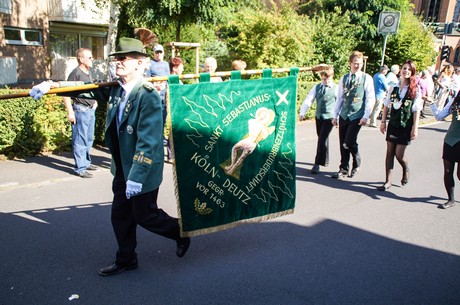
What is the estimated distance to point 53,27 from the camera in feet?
72.4

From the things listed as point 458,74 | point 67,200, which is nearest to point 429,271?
point 67,200

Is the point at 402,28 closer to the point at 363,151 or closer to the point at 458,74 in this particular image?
the point at 458,74

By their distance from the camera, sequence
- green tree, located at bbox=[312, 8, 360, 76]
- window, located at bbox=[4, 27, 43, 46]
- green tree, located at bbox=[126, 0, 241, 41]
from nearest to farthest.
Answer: green tree, located at bbox=[126, 0, 241, 41] → green tree, located at bbox=[312, 8, 360, 76] → window, located at bbox=[4, 27, 43, 46]

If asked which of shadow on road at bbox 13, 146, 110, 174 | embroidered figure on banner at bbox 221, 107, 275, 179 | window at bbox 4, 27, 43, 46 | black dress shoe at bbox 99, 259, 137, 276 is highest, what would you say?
window at bbox 4, 27, 43, 46

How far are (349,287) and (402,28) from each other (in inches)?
821

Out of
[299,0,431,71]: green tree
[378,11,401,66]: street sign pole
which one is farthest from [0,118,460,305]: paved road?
[299,0,431,71]: green tree

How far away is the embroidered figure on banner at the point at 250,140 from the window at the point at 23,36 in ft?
62.6

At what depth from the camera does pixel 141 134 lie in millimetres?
3174

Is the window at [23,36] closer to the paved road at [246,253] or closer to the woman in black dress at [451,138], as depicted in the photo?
the paved road at [246,253]

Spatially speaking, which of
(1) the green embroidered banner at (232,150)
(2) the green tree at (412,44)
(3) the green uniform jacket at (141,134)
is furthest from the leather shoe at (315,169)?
(2) the green tree at (412,44)

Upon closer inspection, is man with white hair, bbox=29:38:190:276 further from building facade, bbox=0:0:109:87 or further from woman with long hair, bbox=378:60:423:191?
building facade, bbox=0:0:109:87

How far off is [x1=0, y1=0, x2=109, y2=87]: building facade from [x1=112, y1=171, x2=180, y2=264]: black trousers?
15.3 meters

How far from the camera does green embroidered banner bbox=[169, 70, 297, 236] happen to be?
3.46 m

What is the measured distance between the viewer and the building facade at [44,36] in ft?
60.8
